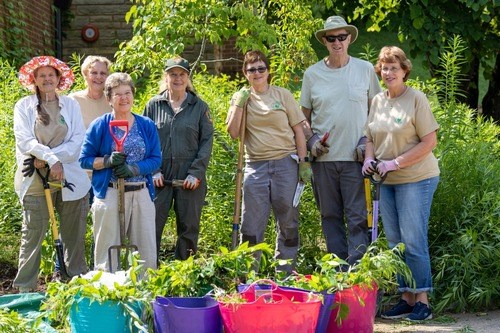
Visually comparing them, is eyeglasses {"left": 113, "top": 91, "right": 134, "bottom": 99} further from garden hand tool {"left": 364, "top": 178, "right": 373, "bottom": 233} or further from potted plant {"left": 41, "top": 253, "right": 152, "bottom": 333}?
garden hand tool {"left": 364, "top": 178, "right": 373, "bottom": 233}

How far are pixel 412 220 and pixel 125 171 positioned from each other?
2043mm

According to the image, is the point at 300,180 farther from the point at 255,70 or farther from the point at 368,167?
the point at 255,70

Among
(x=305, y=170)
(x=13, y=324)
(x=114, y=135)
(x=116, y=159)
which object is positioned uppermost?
(x=114, y=135)

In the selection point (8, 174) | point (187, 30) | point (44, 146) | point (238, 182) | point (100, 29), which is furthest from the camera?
point (100, 29)

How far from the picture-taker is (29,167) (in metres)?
6.68

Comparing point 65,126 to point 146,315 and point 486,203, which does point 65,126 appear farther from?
point 486,203

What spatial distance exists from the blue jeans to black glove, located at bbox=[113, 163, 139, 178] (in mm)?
1819

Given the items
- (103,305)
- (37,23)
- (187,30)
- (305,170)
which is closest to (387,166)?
(305,170)

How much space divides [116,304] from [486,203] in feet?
11.4

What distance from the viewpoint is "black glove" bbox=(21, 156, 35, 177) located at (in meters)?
6.68

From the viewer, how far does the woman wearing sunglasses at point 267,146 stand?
671 centimetres

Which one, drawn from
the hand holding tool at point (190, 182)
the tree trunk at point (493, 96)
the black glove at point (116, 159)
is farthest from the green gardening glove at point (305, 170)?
the tree trunk at point (493, 96)

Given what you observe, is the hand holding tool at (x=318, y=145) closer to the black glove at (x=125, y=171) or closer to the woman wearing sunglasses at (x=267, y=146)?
the woman wearing sunglasses at (x=267, y=146)

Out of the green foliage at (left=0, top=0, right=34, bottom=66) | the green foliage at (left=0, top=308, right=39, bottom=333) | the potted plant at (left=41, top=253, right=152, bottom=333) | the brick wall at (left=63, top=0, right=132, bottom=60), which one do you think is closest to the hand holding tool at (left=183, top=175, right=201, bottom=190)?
the potted plant at (left=41, top=253, right=152, bottom=333)
